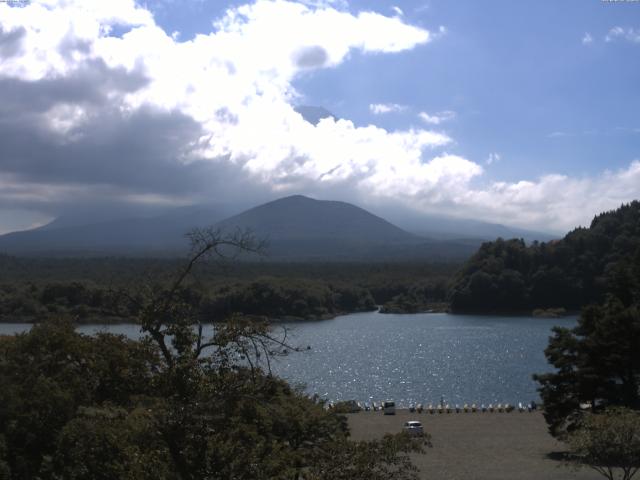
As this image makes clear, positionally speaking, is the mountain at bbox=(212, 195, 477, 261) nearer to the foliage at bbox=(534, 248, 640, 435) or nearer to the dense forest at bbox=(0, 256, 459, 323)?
the dense forest at bbox=(0, 256, 459, 323)

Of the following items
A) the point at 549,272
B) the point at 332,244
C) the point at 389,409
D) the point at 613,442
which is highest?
the point at 332,244

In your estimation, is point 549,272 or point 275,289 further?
point 549,272

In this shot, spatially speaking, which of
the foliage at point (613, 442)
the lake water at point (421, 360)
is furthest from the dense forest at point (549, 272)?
the foliage at point (613, 442)

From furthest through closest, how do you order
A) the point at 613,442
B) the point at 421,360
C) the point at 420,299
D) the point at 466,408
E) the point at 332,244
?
1. the point at 332,244
2. the point at 420,299
3. the point at 421,360
4. the point at 466,408
5. the point at 613,442

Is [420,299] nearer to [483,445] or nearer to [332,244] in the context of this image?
[483,445]

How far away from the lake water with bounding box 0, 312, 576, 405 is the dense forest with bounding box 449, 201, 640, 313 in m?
5.38

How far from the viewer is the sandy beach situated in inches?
579

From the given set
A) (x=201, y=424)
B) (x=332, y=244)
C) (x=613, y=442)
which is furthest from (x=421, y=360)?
(x=332, y=244)

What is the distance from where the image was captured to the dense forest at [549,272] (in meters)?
62.0

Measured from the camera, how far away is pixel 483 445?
18.3 meters

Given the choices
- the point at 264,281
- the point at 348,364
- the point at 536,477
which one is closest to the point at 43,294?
the point at 264,281

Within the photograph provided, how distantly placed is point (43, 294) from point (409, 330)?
25887 millimetres

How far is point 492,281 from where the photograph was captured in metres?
64.2

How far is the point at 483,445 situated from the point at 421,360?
64.0 ft
